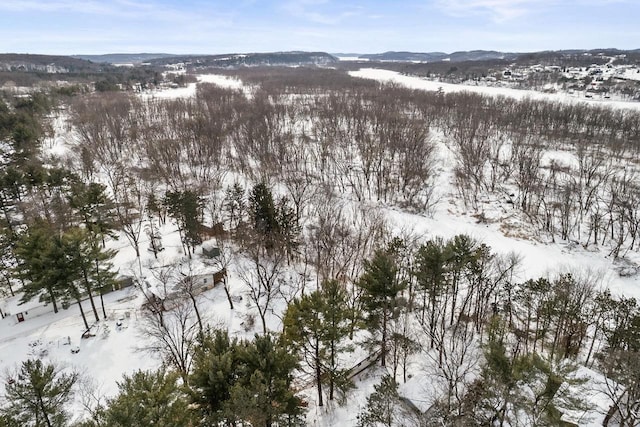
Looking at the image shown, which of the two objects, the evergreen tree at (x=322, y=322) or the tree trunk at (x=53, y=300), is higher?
the evergreen tree at (x=322, y=322)

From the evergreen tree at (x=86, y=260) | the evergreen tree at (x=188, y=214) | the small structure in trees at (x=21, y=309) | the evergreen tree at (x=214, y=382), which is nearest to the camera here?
the evergreen tree at (x=214, y=382)

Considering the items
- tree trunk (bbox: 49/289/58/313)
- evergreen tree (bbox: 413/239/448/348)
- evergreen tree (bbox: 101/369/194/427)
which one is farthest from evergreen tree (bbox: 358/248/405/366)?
tree trunk (bbox: 49/289/58/313)

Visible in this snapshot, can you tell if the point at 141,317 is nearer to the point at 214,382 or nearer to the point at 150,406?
the point at 214,382

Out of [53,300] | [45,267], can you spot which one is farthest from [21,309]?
[45,267]

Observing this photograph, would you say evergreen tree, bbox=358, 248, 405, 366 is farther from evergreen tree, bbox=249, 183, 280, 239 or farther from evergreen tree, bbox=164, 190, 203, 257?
evergreen tree, bbox=164, 190, 203, 257

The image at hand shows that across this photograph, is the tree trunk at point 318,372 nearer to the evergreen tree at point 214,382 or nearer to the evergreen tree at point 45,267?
the evergreen tree at point 214,382

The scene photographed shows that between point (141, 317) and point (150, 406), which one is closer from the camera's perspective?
→ point (150, 406)

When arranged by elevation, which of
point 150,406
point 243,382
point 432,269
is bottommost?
point 243,382

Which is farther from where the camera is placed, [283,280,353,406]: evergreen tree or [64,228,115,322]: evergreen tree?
[64,228,115,322]: evergreen tree

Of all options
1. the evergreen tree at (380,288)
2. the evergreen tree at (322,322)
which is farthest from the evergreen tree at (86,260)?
the evergreen tree at (380,288)

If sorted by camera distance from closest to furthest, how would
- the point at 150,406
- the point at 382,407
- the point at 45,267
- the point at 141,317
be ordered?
the point at 150,406 → the point at 382,407 → the point at 45,267 → the point at 141,317

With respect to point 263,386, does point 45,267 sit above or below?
below
